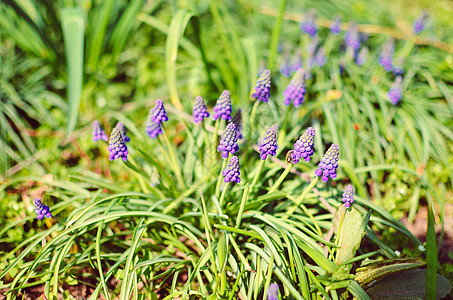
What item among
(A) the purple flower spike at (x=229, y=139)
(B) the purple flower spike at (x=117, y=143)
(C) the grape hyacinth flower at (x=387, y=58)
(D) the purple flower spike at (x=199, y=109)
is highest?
(C) the grape hyacinth flower at (x=387, y=58)

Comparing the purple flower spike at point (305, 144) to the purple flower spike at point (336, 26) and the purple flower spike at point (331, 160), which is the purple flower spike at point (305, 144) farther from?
the purple flower spike at point (336, 26)

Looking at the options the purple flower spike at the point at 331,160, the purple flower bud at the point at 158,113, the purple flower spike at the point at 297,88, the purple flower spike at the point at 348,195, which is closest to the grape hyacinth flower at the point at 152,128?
the purple flower bud at the point at 158,113

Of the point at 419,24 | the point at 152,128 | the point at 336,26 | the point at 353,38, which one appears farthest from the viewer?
the point at 419,24

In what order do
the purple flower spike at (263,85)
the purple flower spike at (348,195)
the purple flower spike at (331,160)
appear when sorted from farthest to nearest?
the purple flower spike at (263,85)
the purple flower spike at (348,195)
the purple flower spike at (331,160)

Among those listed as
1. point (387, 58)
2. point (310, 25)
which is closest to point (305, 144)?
point (387, 58)

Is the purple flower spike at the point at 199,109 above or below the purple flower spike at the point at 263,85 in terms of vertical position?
below

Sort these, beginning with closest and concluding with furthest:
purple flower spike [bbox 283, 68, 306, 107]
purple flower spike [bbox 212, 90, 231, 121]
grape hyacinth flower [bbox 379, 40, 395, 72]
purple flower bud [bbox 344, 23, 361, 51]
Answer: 1. purple flower spike [bbox 212, 90, 231, 121]
2. purple flower spike [bbox 283, 68, 306, 107]
3. grape hyacinth flower [bbox 379, 40, 395, 72]
4. purple flower bud [bbox 344, 23, 361, 51]

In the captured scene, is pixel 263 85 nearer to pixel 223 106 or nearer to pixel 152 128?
pixel 223 106

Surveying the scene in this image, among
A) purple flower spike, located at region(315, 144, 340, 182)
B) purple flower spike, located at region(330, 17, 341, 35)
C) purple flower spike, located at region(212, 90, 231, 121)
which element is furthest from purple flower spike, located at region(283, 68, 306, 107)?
purple flower spike, located at region(330, 17, 341, 35)

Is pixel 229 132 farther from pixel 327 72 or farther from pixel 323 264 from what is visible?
pixel 327 72

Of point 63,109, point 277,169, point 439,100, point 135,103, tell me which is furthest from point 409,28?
point 63,109

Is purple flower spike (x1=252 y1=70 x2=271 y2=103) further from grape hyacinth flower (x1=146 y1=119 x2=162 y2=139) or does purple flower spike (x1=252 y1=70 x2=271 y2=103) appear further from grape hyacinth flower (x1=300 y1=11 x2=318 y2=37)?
grape hyacinth flower (x1=300 y1=11 x2=318 y2=37)

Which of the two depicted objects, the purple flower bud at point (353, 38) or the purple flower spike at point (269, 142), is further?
the purple flower bud at point (353, 38)
